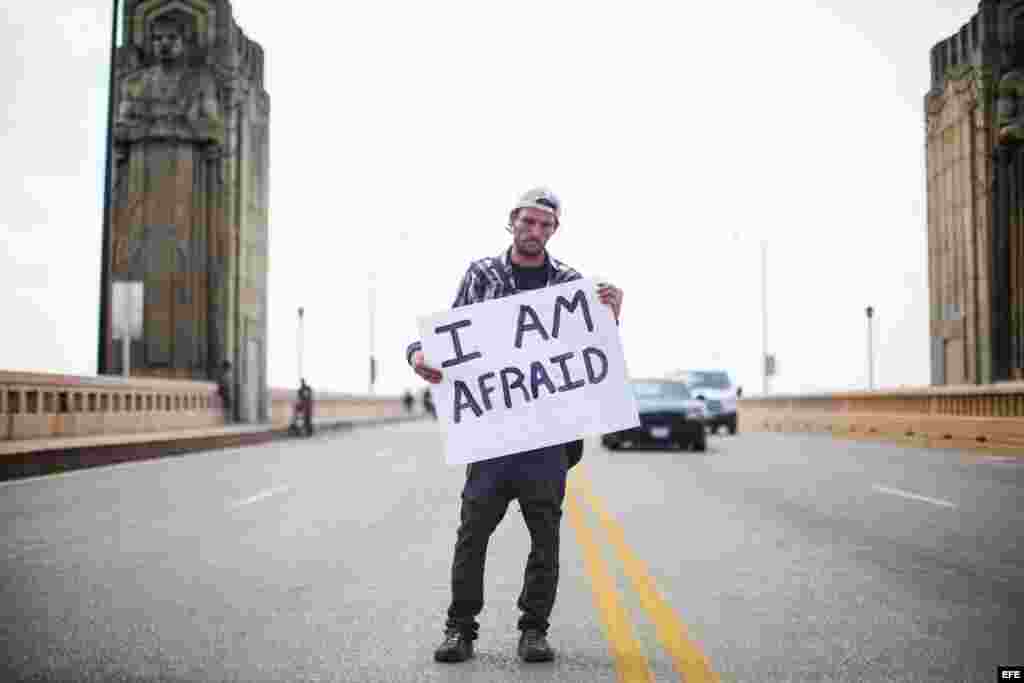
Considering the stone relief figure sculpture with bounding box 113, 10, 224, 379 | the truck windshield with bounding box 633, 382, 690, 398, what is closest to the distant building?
the truck windshield with bounding box 633, 382, 690, 398

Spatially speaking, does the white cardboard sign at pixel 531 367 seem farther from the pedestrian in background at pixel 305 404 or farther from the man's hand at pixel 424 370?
the pedestrian in background at pixel 305 404

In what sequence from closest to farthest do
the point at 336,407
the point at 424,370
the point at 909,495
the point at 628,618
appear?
the point at 424,370 < the point at 628,618 < the point at 909,495 < the point at 336,407

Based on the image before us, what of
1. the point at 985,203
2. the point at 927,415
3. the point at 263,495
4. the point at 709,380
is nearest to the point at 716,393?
the point at 709,380

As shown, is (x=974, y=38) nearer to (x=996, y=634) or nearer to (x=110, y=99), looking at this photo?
(x=110, y=99)

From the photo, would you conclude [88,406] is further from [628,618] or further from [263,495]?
[628,618]

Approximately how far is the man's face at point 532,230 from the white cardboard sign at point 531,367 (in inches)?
9.9

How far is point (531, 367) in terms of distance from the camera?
18.2 feet

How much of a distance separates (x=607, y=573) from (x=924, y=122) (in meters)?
41.3

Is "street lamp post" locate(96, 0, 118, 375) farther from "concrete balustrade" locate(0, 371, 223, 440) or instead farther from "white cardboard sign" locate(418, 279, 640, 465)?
"white cardboard sign" locate(418, 279, 640, 465)

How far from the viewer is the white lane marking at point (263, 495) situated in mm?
12311

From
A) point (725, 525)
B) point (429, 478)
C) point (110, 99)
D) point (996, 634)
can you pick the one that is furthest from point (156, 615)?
point (110, 99)

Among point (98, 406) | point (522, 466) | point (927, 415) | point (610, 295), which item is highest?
point (610, 295)

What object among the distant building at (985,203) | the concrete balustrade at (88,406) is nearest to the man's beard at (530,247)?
the concrete balustrade at (88,406)

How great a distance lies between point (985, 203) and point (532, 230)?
3661 cm
